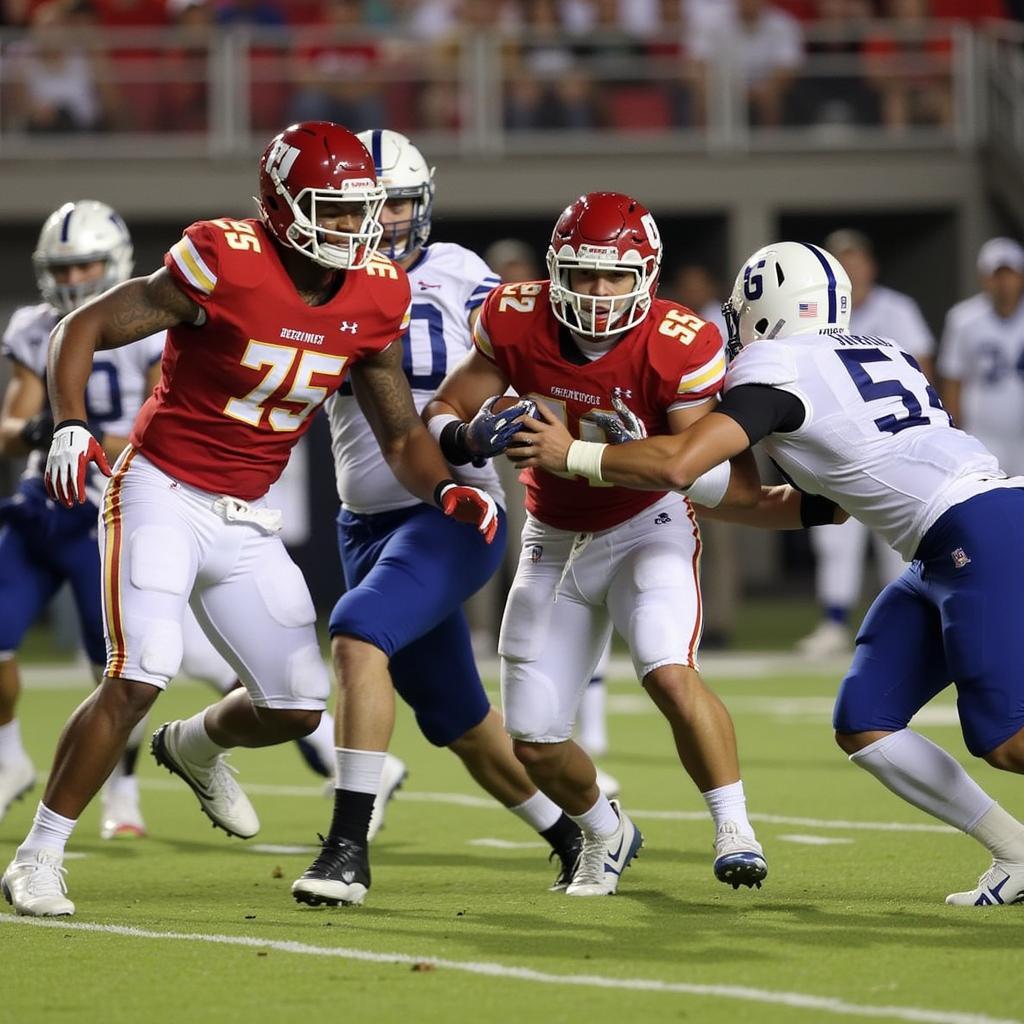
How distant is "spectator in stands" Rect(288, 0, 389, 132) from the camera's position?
46.7 feet

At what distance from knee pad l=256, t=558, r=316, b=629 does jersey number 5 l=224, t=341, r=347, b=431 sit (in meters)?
0.36

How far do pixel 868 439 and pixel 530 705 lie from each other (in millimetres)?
1039

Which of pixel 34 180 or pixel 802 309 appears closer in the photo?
pixel 802 309

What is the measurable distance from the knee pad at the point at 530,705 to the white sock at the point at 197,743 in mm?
834

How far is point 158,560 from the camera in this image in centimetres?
474

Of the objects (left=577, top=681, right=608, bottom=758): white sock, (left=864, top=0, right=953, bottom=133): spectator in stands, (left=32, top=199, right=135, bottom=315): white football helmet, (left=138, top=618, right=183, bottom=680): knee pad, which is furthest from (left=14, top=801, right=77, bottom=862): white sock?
(left=864, top=0, right=953, bottom=133): spectator in stands

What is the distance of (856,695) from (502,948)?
1.08m

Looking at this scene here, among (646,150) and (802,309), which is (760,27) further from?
(802,309)

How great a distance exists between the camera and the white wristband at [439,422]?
5.01 meters

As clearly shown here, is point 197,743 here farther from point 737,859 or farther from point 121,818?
point 737,859

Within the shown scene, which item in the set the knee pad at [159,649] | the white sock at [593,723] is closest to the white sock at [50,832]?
the knee pad at [159,649]

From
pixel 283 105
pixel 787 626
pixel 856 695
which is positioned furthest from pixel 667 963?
pixel 283 105

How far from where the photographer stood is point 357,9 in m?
15.2

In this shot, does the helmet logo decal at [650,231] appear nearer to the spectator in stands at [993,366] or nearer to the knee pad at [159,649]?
the knee pad at [159,649]
